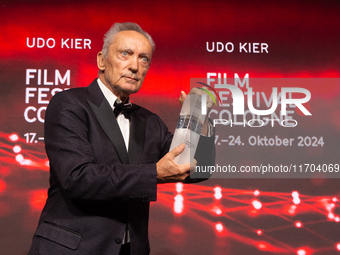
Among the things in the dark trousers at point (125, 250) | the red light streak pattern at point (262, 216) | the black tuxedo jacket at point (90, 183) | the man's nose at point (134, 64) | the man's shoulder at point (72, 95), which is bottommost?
the red light streak pattern at point (262, 216)

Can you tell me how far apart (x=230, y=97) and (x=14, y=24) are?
6.70 feet

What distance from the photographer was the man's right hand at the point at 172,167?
1024 mm

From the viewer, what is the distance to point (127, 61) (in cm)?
138

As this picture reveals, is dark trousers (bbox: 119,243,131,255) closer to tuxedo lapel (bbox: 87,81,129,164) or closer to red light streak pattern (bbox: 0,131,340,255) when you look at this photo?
tuxedo lapel (bbox: 87,81,129,164)

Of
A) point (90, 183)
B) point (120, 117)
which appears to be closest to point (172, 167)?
point (90, 183)

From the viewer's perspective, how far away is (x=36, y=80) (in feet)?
9.26

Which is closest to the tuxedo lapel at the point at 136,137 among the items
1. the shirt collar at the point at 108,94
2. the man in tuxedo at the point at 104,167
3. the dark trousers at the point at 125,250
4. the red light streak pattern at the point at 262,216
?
the man in tuxedo at the point at 104,167

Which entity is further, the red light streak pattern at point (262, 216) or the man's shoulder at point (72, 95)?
the red light streak pattern at point (262, 216)

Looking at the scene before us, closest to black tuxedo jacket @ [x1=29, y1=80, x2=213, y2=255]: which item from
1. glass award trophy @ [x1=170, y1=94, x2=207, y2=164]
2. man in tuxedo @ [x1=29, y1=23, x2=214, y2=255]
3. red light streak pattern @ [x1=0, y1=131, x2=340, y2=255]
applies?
man in tuxedo @ [x1=29, y1=23, x2=214, y2=255]

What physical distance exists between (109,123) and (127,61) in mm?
310

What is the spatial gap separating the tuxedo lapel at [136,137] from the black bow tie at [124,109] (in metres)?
0.02

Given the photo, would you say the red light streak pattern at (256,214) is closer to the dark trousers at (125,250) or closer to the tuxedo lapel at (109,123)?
the dark trousers at (125,250)

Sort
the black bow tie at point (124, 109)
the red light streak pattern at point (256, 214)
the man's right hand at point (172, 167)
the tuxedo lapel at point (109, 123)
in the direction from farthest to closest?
the red light streak pattern at point (256, 214), the black bow tie at point (124, 109), the tuxedo lapel at point (109, 123), the man's right hand at point (172, 167)

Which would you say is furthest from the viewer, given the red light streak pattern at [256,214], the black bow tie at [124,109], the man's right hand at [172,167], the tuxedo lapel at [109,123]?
the red light streak pattern at [256,214]
